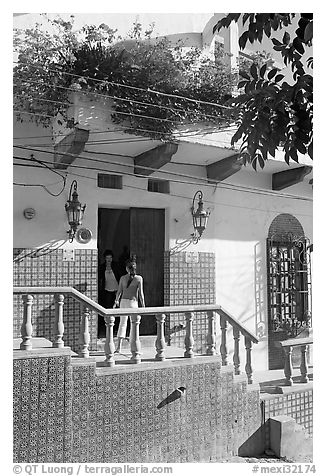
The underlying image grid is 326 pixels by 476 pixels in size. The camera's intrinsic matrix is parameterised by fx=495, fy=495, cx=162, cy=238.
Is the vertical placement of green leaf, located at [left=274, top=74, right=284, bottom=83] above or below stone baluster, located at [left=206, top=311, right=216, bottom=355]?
above

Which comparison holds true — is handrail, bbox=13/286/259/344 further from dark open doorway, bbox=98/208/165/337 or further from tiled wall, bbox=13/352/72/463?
dark open doorway, bbox=98/208/165/337

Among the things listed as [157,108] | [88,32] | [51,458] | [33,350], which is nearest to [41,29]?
[88,32]

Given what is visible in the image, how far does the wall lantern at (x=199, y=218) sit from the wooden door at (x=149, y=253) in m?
0.39

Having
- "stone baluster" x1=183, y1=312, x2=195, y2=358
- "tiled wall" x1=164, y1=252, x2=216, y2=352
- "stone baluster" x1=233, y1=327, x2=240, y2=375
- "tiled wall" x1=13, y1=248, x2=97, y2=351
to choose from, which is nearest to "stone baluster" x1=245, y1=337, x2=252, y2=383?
"stone baluster" x1=233, y1=327, x2=240, y2=375

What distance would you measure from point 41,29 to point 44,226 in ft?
6.47

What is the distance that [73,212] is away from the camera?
5.38 metres

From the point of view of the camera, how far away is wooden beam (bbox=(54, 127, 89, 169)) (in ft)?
16.1

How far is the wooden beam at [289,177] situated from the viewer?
658 cm

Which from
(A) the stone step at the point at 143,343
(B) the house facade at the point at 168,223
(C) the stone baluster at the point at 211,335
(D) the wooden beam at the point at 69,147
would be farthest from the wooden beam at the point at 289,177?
(D) the wooden beam at the point at 69,147

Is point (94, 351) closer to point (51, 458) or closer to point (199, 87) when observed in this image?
point (51, 458)

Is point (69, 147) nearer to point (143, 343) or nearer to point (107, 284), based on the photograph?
point (107, 284)

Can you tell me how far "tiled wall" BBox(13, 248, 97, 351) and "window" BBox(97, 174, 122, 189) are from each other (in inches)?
30.5

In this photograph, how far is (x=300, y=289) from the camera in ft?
23.1

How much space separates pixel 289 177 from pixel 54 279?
3.40 m
